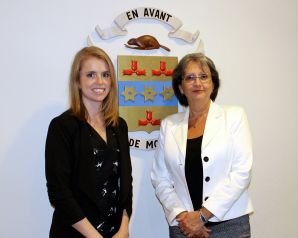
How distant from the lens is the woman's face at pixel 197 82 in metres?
1.90

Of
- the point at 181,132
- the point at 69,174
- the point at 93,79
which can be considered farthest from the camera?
the point at 181,132

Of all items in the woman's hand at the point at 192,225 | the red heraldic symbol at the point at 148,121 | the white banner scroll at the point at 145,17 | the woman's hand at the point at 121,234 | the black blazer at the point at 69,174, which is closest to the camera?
the black blazer at the point at 69,174

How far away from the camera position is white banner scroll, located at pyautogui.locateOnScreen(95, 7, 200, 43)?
203cm

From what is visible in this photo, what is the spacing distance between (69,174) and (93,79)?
1.51 feet

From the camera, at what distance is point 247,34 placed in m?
2.41

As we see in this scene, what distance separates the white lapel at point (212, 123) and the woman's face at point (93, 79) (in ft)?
1.91

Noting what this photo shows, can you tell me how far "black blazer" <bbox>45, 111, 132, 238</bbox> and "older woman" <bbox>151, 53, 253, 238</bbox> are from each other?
499 mm

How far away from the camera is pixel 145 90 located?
2.12 m

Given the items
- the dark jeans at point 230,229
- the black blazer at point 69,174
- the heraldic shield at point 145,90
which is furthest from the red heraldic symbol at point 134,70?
the dark jeans at point 230,229

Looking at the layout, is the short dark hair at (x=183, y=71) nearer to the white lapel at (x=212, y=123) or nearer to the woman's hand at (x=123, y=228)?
the white lapel at (x=212, y=123)

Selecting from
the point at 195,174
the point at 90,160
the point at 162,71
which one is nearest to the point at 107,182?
the point at 90,160

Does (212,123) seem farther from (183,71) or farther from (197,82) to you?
(183,71)
